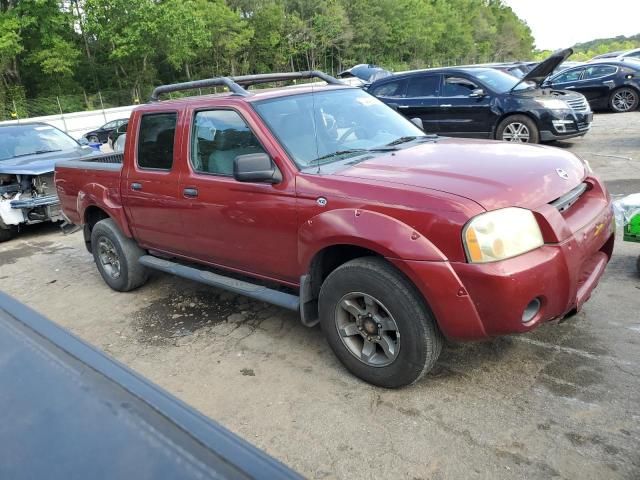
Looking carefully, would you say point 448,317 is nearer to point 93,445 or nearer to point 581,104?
point 93,445

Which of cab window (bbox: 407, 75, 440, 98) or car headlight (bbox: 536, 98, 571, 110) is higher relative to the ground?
cab window (bbox: 407, 75, 440, 98)

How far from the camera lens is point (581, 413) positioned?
2877mm

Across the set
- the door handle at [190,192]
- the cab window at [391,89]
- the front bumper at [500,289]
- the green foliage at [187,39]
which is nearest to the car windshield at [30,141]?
the door handle at [190,192]

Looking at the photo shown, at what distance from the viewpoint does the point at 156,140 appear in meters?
4.59

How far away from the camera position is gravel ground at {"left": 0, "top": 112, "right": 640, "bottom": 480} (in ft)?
8.71

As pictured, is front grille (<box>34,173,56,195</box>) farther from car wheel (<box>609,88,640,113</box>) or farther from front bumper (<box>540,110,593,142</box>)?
car wheel (<box>609,88,640,113</box>)

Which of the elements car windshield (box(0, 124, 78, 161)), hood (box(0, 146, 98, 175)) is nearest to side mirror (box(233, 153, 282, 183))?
hood (box(0, 146, 98, 175))

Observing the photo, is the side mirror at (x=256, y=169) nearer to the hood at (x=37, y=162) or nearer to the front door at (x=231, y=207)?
the front door at (x=231, y=207)

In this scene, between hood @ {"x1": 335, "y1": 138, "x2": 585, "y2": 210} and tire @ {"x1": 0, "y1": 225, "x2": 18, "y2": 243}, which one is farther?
tire @ {"x1": 0, "y1": 225, "x2": 18, "y2": 243}

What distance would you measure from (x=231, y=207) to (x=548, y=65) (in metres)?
7.06

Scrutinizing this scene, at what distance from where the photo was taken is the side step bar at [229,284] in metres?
3.70

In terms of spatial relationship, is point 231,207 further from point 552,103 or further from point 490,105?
point 552,103

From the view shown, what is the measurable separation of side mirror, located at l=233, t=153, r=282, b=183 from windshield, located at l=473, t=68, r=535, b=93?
790 centimetres

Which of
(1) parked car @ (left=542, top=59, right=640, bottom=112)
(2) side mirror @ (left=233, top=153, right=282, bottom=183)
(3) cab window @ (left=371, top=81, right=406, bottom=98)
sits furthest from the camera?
(1) parked car @ (left=542, top=59, right=640, bottom=112)
